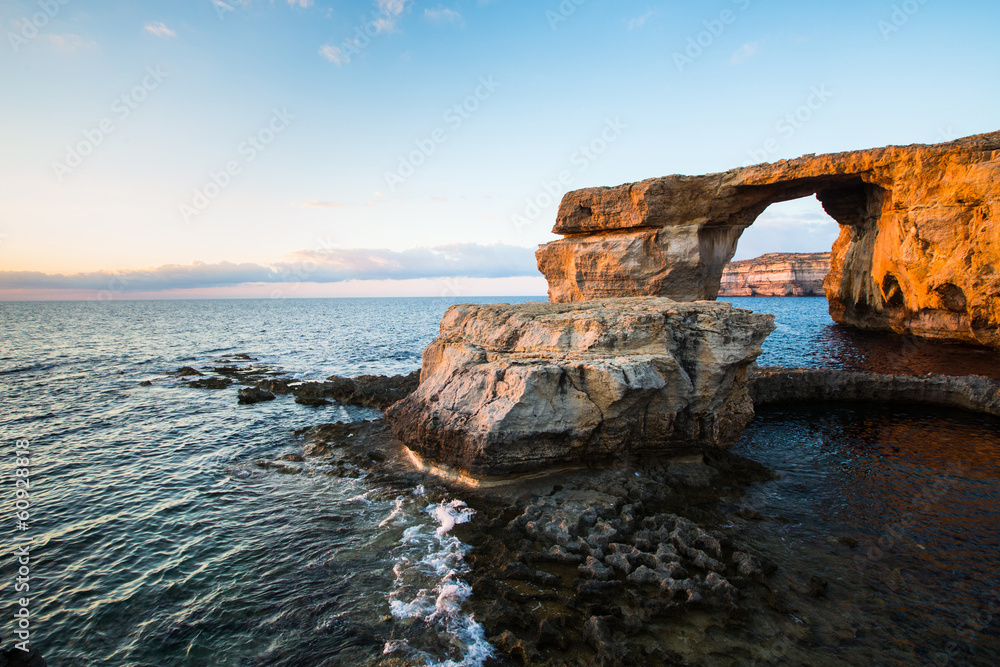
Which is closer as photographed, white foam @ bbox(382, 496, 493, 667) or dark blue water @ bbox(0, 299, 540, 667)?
white foam @ bbox(382, 496, 493, 667)

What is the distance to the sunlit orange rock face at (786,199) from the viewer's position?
24.1 meters

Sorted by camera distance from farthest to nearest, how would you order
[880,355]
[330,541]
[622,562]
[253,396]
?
[880,355], [253,396], [330,541], [622,562]

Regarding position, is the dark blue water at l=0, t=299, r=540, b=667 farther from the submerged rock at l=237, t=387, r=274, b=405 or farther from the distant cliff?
the distant cliff

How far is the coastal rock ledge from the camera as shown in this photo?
12000 millimetres

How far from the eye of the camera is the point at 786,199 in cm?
2897

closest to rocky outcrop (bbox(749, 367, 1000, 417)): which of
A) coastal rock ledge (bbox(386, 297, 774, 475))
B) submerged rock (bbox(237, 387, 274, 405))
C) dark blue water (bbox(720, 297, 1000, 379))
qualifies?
dark blue water (bbox(720, 297, 1000, 379))

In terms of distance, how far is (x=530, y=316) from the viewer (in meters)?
15.0

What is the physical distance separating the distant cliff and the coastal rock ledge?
113 metres

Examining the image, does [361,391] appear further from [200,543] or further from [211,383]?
[200,543]

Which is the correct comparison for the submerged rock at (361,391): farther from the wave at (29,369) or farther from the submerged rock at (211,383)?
the wave at (29,369)

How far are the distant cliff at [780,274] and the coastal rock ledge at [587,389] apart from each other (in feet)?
372

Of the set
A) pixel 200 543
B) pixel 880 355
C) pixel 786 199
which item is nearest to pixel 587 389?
pixel 200 543

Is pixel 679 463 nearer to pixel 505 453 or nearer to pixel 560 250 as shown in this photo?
pixel 505 453

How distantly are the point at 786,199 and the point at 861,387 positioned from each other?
13.9 meters
